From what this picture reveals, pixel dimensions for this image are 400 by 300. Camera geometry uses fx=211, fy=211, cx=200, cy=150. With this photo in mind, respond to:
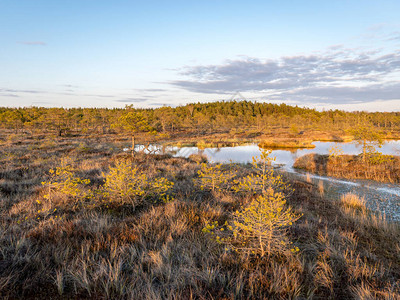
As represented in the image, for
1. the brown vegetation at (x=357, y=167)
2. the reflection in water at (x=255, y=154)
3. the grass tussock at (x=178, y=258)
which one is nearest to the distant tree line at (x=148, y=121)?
the brown vegetation at (x=357, y=167)

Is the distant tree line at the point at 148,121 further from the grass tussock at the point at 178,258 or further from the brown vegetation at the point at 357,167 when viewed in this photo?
the grass tussock at the point at 178,258

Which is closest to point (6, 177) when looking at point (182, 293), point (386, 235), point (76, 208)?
point (76, 208)

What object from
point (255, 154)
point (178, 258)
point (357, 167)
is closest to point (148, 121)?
point (255, 154)

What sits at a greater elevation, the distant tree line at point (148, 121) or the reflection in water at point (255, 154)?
the distant tree line at point (148, 121)

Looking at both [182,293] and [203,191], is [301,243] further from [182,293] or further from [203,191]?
[203,191]

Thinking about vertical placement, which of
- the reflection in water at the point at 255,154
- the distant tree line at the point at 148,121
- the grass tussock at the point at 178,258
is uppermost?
the distant tree line at the point at 148,121

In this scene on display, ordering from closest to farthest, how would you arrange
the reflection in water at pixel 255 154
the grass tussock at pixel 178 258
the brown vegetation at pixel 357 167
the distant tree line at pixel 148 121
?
the grass tussock at pixel 178 258, the brown vegetation at pixel 357 167, the distant tree line at pixel 148 121, the reflection in water at pixel 255 154

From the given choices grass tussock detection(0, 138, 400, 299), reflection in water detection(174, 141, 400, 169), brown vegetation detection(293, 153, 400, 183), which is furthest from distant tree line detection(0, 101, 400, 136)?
grass tussock detection(0, 138, 400, 299)

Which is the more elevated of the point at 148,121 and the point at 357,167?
the point at 148,121

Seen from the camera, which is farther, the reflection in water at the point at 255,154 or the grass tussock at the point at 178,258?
the reflection in water at the point at 255,154

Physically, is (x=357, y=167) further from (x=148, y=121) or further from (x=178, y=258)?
(x=148, y=121)

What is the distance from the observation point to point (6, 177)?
396 inches

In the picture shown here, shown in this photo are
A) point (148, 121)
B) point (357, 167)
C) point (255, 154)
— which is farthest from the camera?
point (148, 121)

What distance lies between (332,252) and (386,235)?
9.74 ft
